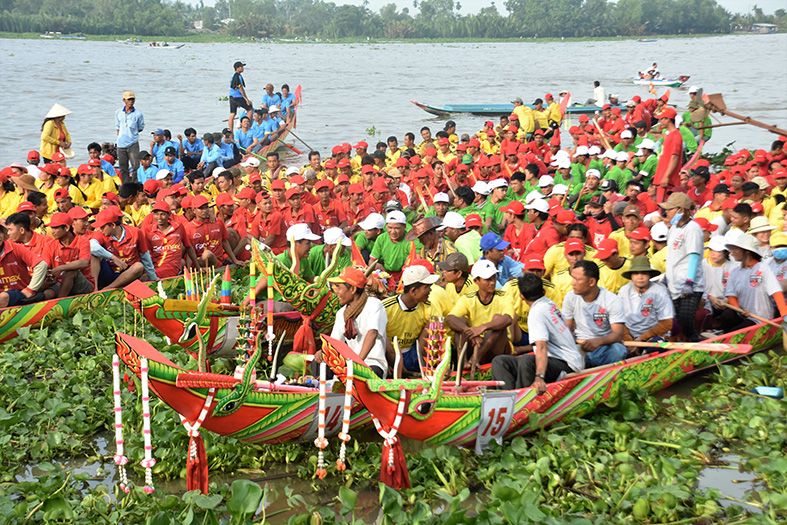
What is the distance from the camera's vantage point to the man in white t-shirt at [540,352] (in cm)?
704

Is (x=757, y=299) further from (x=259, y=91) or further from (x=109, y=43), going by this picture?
(x=109, y=43)

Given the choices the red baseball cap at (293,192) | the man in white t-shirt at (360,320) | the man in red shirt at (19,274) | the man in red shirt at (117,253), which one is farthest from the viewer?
the red baseball cap at (293,192)

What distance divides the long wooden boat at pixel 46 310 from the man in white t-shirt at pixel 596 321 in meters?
5.01

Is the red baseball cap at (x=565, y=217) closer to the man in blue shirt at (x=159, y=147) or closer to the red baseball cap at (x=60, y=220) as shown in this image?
the red baseball cap at (x=60, y=220)

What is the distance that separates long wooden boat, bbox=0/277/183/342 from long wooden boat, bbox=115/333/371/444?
371cm

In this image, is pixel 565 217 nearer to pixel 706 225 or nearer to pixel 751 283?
pixel 706 225

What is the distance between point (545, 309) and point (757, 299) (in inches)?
104

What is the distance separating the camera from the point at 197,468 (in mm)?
6199

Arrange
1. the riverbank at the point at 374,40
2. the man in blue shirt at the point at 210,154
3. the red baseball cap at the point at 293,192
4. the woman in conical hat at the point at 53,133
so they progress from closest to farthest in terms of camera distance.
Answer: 1. the red baseball cap at the point at 293,192
2. the woman in conical hat at the point at 53,133
3. the man in blue shirt at the point at 210,154
4. the riverbank at the point at 374,40

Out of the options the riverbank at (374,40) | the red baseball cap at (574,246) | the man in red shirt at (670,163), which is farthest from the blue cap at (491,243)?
the riverbank at (374,40)

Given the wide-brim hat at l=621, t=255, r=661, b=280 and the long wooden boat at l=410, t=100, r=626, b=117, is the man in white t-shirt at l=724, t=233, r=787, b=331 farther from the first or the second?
the long wooden boat at l=410, t=100, r=626, b=117

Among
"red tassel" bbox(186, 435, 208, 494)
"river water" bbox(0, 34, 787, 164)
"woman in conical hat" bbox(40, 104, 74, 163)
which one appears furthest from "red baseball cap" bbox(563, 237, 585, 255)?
"river water" bbox(0, 34, 787, 164)

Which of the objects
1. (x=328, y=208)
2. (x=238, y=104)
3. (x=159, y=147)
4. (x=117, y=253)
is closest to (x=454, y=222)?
(x=328, y=208)

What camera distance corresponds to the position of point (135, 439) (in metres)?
7.07
